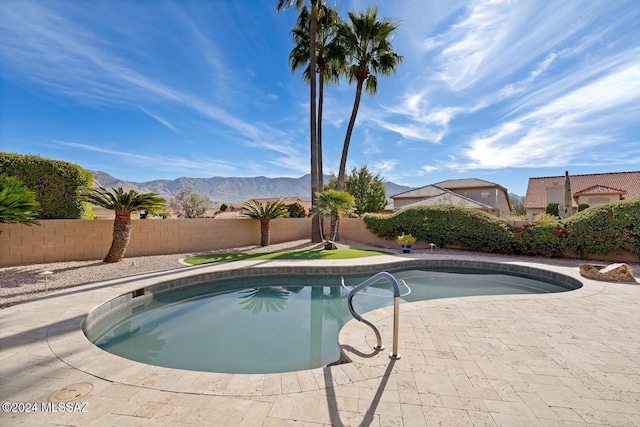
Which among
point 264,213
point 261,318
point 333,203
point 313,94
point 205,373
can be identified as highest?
point 313,94

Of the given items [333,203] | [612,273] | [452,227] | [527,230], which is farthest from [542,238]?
[333,203]

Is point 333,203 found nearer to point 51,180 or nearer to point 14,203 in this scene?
point 14,203

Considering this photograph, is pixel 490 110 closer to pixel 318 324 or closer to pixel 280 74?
pixel 280 74

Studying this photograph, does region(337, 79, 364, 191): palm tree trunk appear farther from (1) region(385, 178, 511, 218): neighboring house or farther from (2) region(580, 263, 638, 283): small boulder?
(1) region(385, 178, 511, 218): neighboring house

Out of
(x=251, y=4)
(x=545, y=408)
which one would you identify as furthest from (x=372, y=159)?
(x=545, y=408)

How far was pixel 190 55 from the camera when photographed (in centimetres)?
1116

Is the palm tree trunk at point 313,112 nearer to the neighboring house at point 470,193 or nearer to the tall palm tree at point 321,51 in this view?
the tall palm tree at point 321,51

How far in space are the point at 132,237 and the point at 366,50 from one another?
587 inches

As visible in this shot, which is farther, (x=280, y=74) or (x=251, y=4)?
(x=280, y=74)

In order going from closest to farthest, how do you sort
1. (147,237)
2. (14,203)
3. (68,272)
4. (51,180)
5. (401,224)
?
(14,203)
(68,272)
(51,180)
(147,237)
(401,224)

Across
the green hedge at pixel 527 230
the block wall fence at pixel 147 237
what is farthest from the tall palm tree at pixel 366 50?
the green hedge at pixel 527 230

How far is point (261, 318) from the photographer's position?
20.6 ft

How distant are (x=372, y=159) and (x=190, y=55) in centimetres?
2261

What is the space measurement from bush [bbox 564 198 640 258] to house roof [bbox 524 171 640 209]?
15.9m
